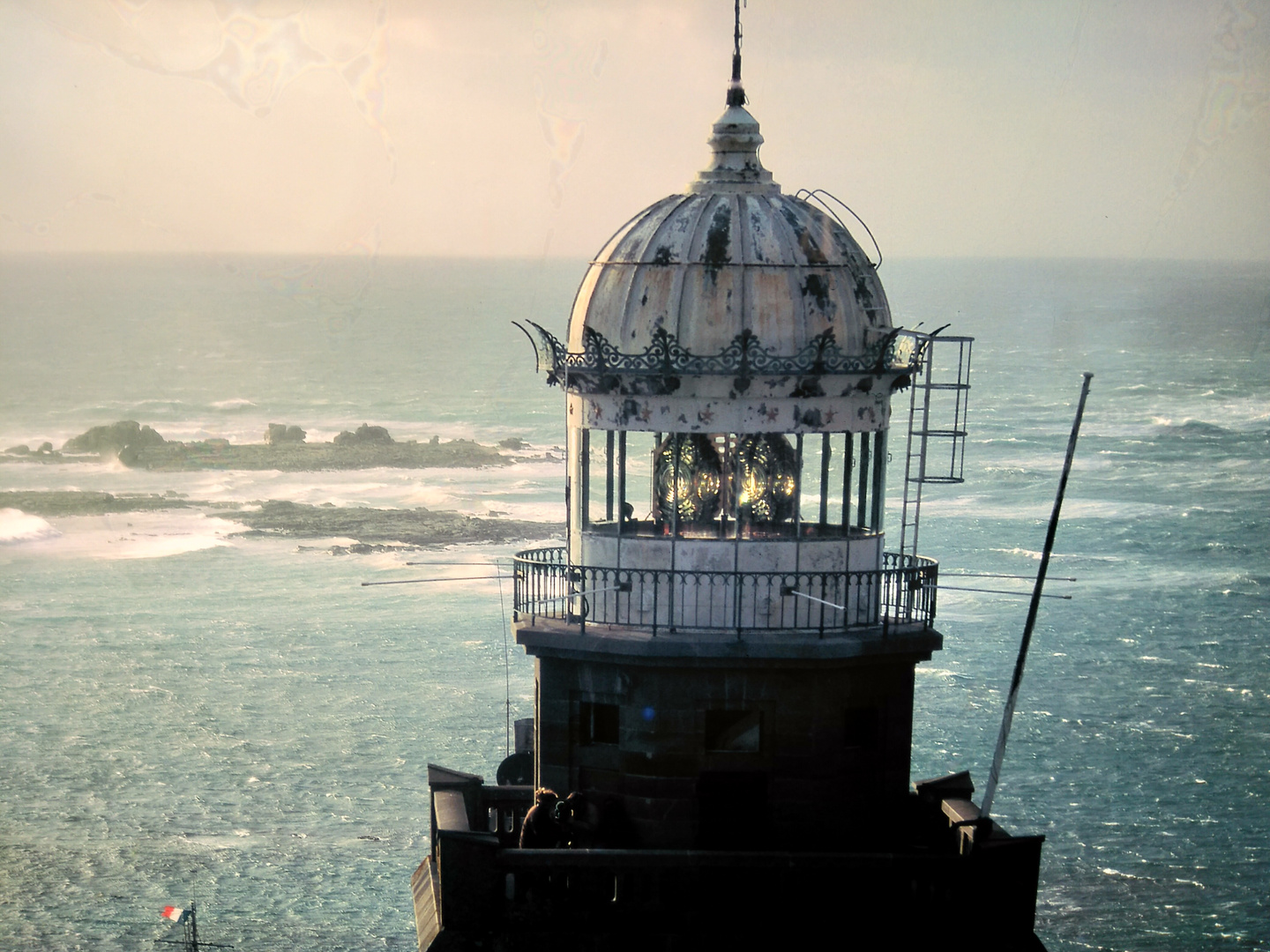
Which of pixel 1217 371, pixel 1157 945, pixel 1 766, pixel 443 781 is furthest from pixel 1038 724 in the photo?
pixel 1217 371

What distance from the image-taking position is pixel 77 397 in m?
182

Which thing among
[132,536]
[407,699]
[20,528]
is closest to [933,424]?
[132,536]

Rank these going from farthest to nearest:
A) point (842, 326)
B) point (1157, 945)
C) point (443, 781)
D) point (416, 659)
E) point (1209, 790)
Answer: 1. point (416, 659)
2. point (1209, 790)
3. point (1157, 945)
4. point (443, 781)
5. point (842, 326)

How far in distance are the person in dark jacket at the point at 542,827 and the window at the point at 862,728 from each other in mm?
2792

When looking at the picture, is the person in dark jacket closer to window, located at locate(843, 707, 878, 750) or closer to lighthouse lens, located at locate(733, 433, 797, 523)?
window, located at locate(843, 707, 878, 750)

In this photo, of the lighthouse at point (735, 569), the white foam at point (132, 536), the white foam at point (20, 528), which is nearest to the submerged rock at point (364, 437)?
the white foam at point (132, 536)

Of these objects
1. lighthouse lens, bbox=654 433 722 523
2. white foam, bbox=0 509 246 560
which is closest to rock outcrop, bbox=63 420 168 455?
white foam, bbox=0 509 246 560

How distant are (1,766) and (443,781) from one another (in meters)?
39.5

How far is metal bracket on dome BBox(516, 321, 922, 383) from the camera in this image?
826 inches

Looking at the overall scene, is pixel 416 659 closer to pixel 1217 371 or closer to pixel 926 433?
pixel 926 433

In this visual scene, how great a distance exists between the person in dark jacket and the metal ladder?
408 centimetres

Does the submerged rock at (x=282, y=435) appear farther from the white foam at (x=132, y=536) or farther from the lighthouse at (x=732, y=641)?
the lighthouse at (x=732, y=641)

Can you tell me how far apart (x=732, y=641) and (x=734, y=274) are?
3.34 m

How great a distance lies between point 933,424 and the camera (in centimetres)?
13725
